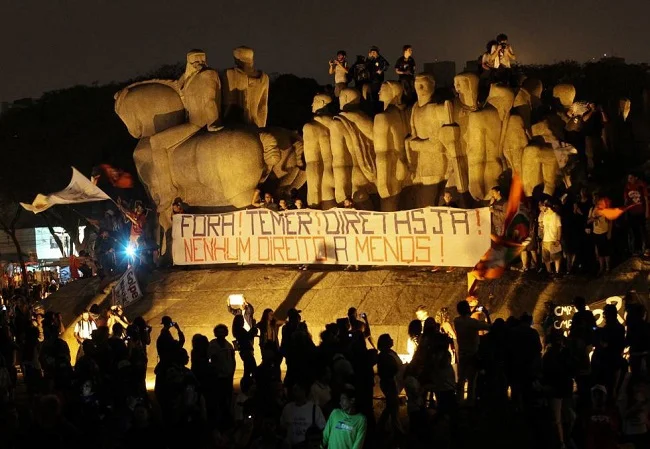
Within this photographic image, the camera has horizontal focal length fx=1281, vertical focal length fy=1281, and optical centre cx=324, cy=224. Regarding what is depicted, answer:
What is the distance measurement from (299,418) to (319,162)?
13.2 metres

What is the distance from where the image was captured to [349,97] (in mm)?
24250

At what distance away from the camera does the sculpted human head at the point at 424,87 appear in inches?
894

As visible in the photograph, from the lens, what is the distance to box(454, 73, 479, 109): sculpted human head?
2214 centimetres

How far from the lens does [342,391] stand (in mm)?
12031

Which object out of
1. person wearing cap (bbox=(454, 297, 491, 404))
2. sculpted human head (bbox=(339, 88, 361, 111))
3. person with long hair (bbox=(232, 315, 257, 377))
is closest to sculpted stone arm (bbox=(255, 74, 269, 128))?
sculpted human head (bbox=(339, 88, 361, 111))

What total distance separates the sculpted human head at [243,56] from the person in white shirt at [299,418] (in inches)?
609

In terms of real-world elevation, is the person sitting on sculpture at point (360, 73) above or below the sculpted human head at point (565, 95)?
above

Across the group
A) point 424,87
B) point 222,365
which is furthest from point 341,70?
point 222,365

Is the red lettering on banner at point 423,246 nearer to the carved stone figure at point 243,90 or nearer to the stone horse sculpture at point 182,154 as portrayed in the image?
the stone horse sculpture at point 182,154

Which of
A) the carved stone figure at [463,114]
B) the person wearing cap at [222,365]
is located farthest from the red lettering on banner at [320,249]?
the person wearing cap at [222,365]

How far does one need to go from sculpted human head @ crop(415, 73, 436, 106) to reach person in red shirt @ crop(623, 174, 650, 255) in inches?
170

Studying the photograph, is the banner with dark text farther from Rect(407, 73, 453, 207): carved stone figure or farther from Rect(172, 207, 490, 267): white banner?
Rect(407, 73, 453, 207): carved stone figure

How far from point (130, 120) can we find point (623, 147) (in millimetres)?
10152

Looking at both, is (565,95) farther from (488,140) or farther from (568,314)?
(568,314)
